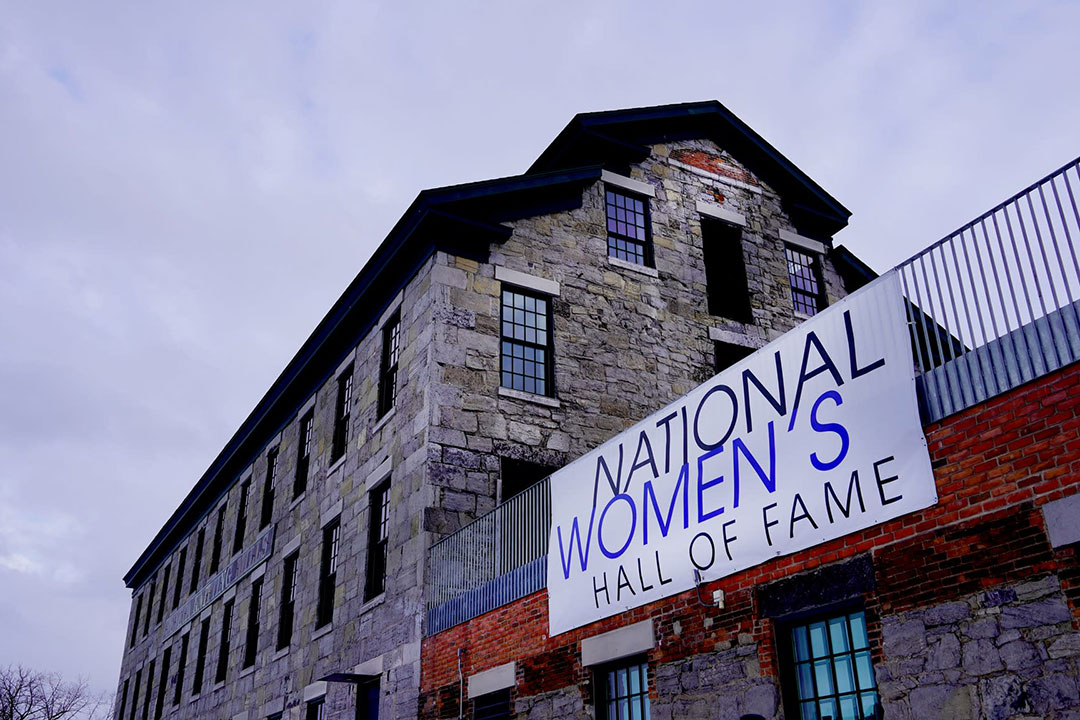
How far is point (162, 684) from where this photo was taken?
28547 millimetres

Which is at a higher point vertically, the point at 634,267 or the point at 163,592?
the point at 634,267

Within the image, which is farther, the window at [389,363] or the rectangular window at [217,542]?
the rectangular window at [217,542]

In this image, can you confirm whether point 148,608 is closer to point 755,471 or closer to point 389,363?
point 389,363

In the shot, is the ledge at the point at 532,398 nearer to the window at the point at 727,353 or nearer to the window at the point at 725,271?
the window at the point at 727,353

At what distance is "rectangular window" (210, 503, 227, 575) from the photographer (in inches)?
1048

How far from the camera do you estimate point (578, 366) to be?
16.6 metres

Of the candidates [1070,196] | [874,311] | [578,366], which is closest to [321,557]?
[578,366]

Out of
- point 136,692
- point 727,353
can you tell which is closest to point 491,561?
point 727,353

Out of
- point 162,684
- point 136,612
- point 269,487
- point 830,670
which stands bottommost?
point 830,670

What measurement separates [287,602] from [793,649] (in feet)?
46.7

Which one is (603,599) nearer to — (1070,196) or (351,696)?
(1070,196)

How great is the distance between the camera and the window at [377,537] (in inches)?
634

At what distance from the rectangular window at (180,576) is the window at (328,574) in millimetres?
13124

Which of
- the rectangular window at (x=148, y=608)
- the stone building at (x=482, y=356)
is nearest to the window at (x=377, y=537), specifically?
the stone building at (x=482, y=356)
